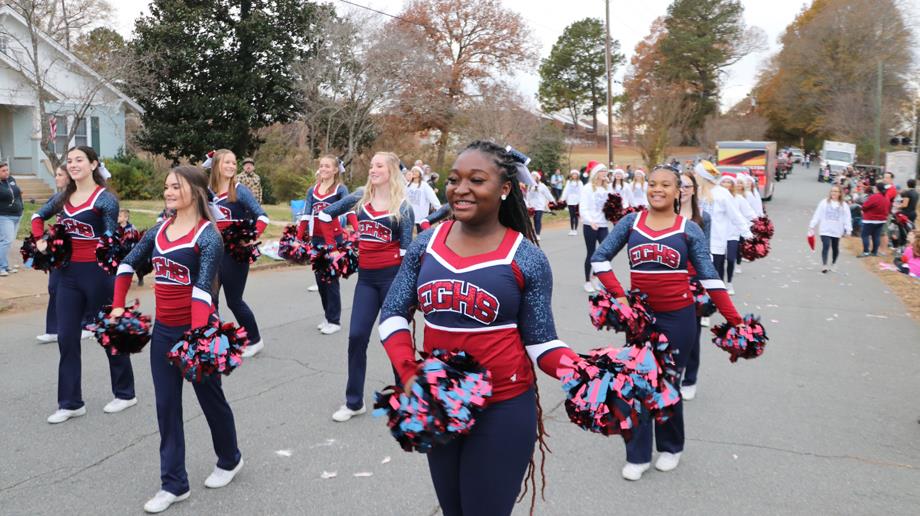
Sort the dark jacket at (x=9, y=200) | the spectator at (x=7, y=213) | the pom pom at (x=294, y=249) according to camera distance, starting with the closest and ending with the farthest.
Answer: the pom pom at (x=294, y=249), the spectator at (x=7, y=213), the dark jacket at (x=9, y=200)

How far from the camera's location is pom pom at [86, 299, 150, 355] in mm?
4145

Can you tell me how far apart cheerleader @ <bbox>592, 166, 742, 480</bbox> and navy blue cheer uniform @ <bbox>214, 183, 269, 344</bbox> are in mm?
3378

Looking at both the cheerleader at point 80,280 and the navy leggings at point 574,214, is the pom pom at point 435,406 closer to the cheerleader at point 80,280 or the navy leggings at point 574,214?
the cheerleader at point 80,280

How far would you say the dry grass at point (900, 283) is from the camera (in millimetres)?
10664

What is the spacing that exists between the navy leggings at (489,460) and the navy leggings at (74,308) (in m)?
3.47

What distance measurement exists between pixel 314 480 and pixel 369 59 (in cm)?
2148

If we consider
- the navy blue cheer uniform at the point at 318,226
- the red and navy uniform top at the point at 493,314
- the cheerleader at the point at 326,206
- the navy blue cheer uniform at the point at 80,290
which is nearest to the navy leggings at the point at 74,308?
the navy blue cheer uniform at the point at 80,290

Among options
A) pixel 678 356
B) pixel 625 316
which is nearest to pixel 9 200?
pixel 625 316

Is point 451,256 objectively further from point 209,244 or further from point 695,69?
point 695,69

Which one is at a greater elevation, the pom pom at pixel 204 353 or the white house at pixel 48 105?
the white house at pixel 48 105

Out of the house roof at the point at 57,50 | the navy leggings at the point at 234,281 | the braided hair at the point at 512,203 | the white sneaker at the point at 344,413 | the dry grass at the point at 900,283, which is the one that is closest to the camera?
the braided hair at the point at 512,203

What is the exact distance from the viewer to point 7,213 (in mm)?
11320

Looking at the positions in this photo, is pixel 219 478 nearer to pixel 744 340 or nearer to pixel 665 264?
pixel 665 264

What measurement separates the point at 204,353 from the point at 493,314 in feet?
5.80
